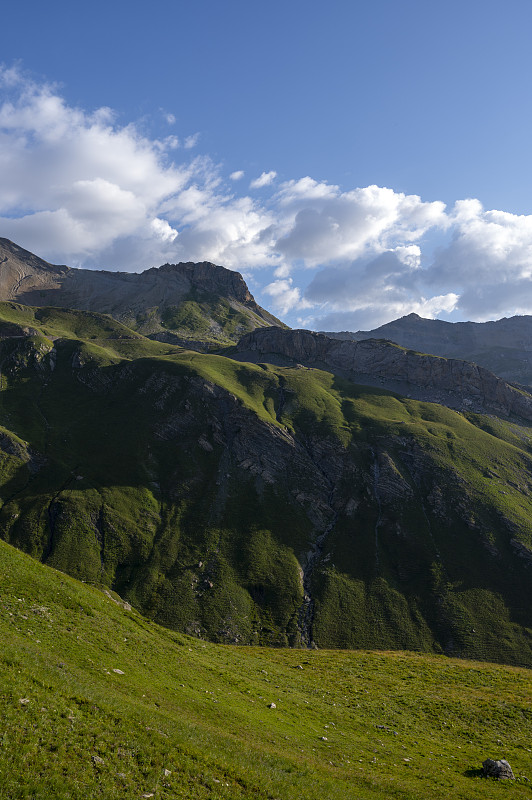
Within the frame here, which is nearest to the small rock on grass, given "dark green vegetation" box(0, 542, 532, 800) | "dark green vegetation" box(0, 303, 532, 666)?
"dark green vegetation" box(0, 542, 532, 800)

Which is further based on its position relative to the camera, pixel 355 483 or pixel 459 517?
pixel 355 483

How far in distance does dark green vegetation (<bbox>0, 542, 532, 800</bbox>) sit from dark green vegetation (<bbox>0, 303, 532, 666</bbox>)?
4615cm

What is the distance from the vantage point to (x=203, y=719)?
29.4 meters

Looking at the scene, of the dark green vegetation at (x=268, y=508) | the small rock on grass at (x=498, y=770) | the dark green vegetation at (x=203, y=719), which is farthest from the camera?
the dark green vegetation at (x=268, y=508)

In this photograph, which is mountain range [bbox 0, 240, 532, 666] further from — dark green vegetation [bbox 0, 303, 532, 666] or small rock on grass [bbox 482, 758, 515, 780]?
small rock on grass [bbox 482, 758, 515, 780]

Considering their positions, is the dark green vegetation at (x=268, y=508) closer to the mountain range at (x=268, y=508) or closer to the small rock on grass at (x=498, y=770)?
the mountain range at (x=268, y=508)

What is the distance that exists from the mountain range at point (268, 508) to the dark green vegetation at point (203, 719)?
45799mm

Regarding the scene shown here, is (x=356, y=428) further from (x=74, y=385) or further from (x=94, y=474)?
(x=74, y=385)

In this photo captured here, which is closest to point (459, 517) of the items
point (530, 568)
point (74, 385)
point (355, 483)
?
point (530, 568)

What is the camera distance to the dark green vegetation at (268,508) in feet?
330

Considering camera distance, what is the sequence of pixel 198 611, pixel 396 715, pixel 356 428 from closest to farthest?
pixel 396 715
pixel 198 611
pixel 356 428

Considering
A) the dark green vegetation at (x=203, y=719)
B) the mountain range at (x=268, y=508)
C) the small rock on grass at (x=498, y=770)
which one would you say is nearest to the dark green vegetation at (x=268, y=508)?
the mountain range at (x=268, y=508)

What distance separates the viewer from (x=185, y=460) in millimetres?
147500

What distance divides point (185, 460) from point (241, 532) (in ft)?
125
